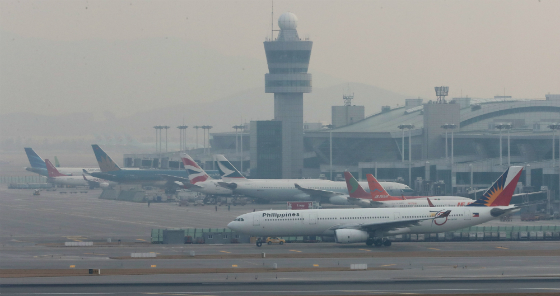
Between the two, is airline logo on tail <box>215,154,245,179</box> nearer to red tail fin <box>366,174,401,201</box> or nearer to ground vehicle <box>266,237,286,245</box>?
red tail fin <box>366,174,401,201</box>

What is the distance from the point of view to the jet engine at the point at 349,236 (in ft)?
199

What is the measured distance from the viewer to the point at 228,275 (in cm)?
4556

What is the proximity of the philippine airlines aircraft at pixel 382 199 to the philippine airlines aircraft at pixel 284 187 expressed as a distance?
53.8ft

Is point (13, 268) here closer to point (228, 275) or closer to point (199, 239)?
point (228, 275)

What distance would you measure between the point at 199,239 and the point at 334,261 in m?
18.8

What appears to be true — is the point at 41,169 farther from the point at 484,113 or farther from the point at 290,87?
the point at 484,113

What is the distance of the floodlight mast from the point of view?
509 feet

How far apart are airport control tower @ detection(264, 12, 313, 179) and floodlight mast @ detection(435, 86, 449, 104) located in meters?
29.7

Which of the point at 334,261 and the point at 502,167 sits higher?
the point at 502,167

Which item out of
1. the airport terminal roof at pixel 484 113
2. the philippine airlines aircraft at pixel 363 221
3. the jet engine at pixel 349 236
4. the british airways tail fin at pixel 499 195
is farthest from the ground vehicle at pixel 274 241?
Result: the airport terminal roof at pixel 484 113

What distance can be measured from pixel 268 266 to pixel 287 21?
129 m

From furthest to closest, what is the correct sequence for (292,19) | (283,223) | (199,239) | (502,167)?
(292,19)
(502,167)
(199,239)
(283,223)

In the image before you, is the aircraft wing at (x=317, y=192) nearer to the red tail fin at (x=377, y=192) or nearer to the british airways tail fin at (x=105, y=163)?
the red tail fin at (x=377, y=192)

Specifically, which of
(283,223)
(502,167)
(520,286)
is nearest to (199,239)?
(283,223)
